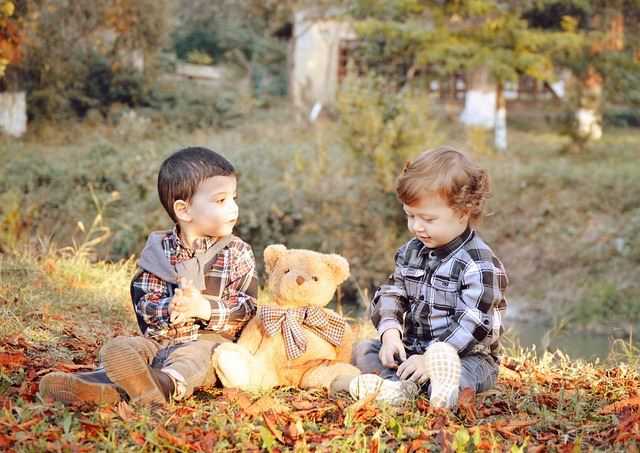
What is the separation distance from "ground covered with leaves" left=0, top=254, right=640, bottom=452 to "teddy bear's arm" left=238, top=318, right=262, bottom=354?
227 millimetres

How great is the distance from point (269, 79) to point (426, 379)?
20044mm

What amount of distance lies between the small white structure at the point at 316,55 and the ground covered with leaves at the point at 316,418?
56.4 feet

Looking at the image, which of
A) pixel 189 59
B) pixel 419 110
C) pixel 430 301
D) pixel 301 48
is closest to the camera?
pixel 430 301

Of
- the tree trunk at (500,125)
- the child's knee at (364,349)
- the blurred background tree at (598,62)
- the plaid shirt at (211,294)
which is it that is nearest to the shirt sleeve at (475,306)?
the child's knee at (364,349)

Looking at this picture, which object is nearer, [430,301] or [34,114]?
[430,301]

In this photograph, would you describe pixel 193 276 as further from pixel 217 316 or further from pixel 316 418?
pixel 316 418

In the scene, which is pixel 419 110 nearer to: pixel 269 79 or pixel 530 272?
pixel 530 272

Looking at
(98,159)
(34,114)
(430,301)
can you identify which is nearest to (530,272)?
(98,159)

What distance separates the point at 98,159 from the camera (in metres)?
13.2

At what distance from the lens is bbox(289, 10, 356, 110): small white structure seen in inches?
818

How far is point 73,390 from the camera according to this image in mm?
3023

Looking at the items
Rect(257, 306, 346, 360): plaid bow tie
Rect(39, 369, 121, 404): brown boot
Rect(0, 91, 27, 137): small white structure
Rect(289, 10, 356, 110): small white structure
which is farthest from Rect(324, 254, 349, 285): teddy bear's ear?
Rect(289, 10, 356, 110): small white structure

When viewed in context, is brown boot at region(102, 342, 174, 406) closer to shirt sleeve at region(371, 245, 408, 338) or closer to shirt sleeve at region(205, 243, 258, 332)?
shirt sleeve at region(205, 243, 258, 332)

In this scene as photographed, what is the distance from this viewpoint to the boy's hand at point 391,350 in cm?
342
